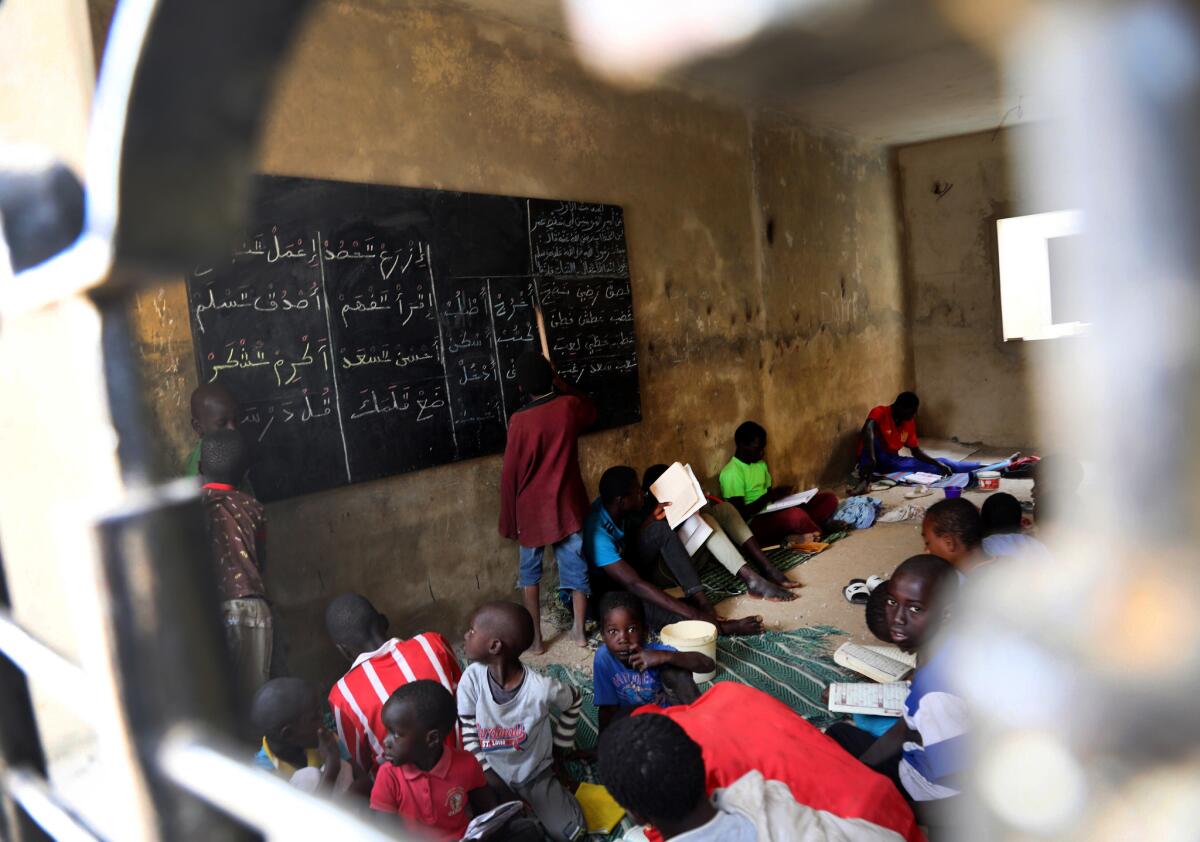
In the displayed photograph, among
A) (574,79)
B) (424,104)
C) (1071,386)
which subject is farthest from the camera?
(574,79)

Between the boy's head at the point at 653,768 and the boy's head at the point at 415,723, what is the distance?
0.51 m

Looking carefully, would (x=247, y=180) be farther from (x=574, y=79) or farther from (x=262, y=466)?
(x=574, y=79)

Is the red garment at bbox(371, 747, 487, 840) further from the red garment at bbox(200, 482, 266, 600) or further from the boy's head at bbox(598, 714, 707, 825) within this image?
the red garment at bbox(200, 482, 266, 600)

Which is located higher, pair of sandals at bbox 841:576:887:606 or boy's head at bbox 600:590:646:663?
boy's head at bbox 600:590:646:663

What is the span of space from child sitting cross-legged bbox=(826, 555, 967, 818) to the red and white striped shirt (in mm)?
1120

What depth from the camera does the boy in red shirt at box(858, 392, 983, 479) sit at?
664 cm

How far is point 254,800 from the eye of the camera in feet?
1.66

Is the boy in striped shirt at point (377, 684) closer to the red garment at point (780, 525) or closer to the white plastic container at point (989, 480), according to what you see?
the red garment at point (780, 525)

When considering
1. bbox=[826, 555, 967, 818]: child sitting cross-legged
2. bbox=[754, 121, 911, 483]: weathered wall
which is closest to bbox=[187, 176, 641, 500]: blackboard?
bbox=[826, 555, 967, 818]: child sitting cross-legged

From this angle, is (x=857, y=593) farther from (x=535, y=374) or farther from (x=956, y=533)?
(x=535, y=374)

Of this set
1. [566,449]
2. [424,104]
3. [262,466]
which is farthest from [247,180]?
[424,104]

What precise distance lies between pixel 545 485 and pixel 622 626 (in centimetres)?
113

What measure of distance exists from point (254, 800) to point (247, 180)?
382 millimetres

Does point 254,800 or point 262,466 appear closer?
point 254,800
